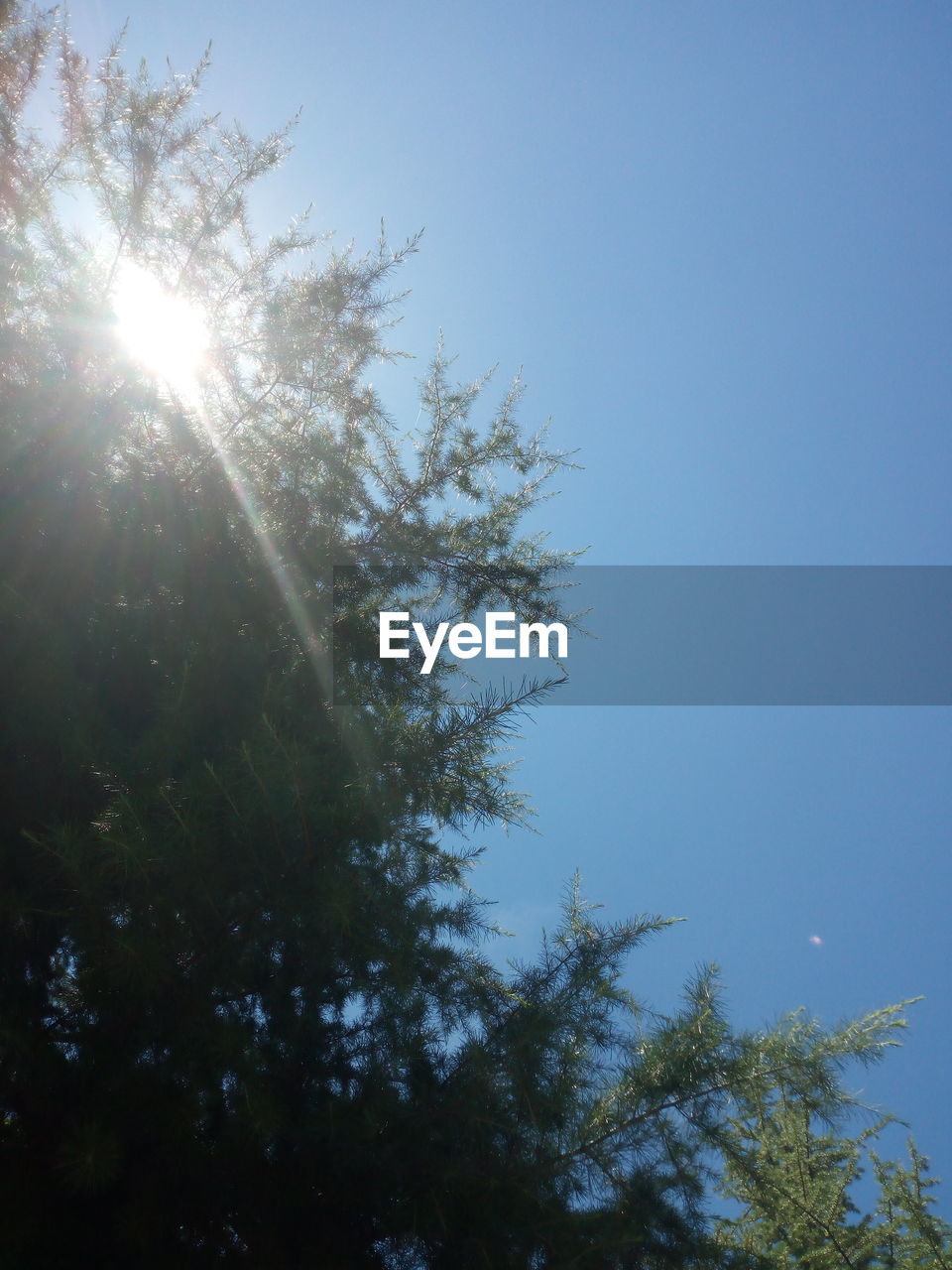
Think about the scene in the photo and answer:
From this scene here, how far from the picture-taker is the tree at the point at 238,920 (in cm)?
211

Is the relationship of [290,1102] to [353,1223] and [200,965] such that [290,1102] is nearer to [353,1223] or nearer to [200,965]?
[353,1223]

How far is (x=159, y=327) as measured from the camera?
4.07 metres

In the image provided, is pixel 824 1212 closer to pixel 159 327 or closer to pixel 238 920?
pixel 238 920

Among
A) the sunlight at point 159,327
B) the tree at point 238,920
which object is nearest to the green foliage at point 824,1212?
the tree at point 238,920

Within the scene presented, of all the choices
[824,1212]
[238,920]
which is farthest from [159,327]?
[824,1212]

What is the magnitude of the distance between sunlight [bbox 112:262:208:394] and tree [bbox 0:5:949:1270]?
0.02 meters

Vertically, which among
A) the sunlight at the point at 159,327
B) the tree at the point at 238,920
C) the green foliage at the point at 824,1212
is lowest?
the green foliage at the point at 824,1212

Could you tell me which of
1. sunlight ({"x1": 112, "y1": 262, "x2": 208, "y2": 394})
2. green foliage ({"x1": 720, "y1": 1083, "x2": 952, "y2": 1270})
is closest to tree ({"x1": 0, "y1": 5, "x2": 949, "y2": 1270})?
sunlight ({"x1": 112, "y1": 262, "x2": 208, "y2": 394})

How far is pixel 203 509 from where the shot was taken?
3650mm

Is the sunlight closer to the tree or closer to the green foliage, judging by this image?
the tree

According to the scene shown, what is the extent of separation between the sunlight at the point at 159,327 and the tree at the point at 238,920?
0.08 feet

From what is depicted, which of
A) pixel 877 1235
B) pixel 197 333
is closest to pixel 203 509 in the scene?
pixel 197 333

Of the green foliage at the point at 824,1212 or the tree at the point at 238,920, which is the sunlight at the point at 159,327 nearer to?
the tree at the point at 238,920

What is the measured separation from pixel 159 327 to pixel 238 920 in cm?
314
